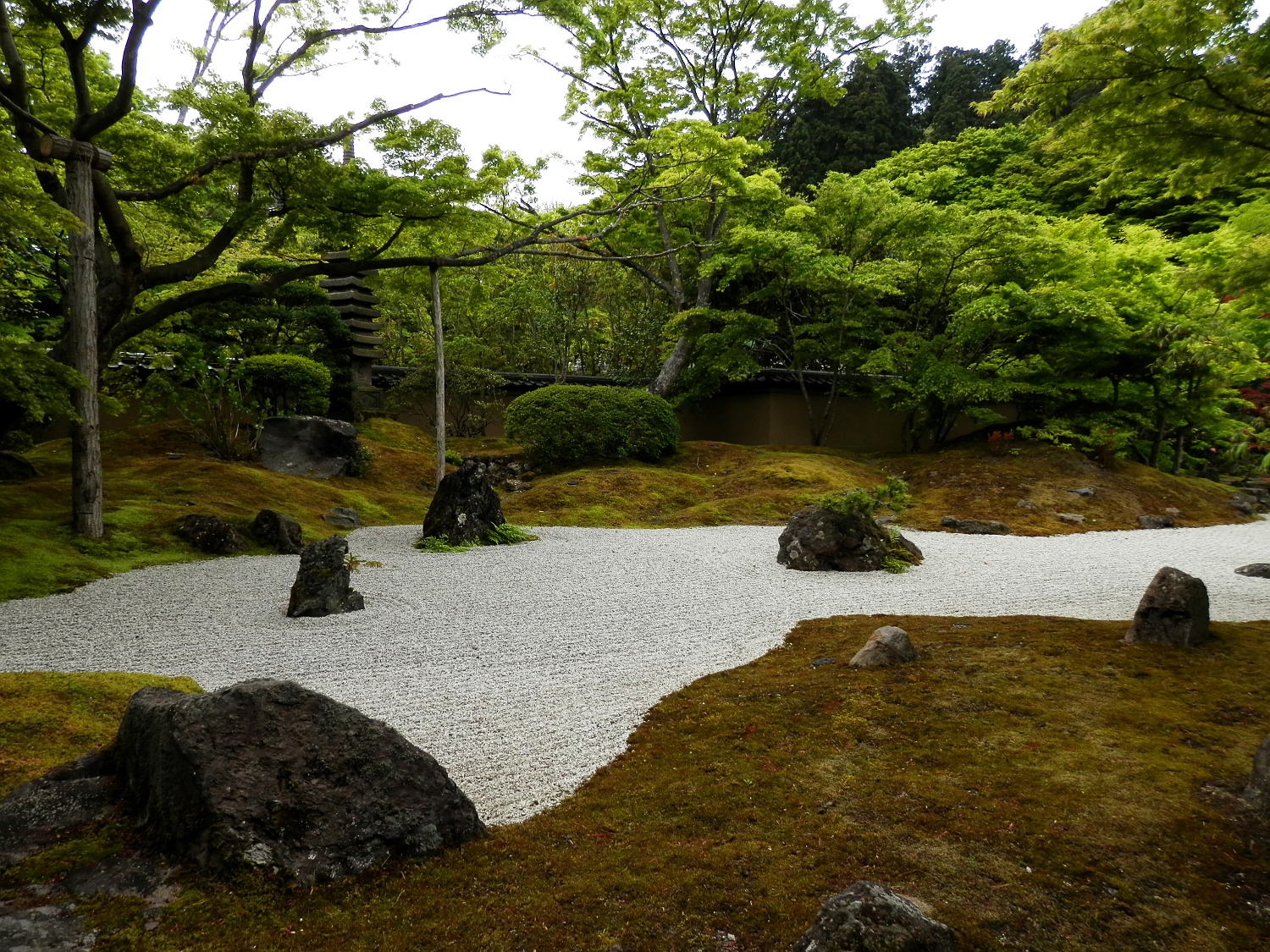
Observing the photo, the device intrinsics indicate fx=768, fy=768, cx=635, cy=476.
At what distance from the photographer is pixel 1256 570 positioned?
7.64 metres

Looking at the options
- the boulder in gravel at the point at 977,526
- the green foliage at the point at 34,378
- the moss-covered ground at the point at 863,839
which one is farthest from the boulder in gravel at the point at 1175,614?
the green foliage at the point at 34,378

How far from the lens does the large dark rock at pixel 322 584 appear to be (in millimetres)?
6305

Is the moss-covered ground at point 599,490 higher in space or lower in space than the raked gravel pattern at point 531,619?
higher

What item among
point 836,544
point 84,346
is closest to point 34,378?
point 84,346

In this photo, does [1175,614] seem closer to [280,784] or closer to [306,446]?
[280,784]

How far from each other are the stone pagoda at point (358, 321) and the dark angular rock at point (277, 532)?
6945 millimetres

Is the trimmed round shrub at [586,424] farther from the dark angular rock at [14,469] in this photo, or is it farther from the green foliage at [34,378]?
the green foliage at [34,378]

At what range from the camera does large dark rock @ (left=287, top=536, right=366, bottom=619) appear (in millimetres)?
6305

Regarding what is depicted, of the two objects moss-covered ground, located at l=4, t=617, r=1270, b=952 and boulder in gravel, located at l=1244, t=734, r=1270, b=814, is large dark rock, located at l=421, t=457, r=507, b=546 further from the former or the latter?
boulder in gravel, located at l=1244, t=734, r=1270, b=814

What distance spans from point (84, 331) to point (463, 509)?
14.7 feet

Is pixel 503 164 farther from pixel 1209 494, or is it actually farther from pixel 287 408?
pixel 1209 494

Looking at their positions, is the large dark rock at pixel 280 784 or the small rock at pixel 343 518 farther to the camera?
the small rock at pixel 343 518

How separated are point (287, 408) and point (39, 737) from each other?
37.2 ft

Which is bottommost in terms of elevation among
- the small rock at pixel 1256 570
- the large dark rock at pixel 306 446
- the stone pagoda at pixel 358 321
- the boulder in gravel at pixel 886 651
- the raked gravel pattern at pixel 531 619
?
the raked gravel pattern at pixel 531 619
